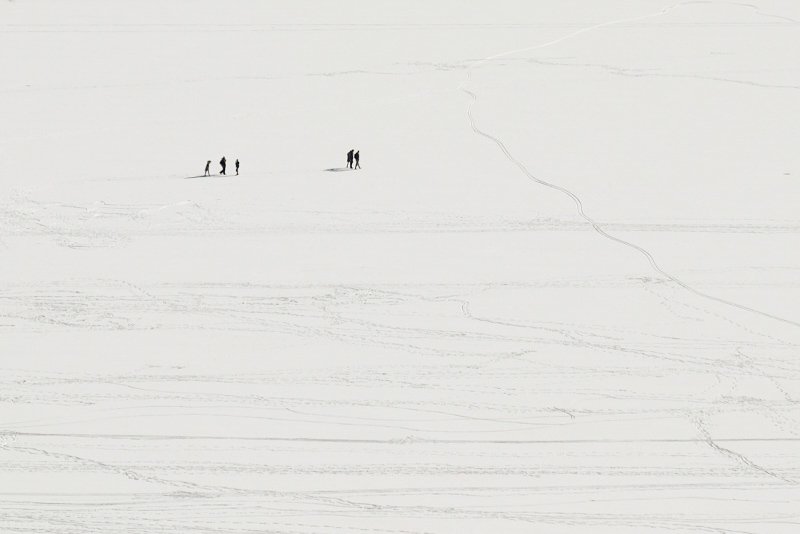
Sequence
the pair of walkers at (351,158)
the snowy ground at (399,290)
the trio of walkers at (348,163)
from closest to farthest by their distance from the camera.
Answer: the snowy ground at (399,290) < the trio of walkers at (348,163) < the pair of walkers at (351,158)

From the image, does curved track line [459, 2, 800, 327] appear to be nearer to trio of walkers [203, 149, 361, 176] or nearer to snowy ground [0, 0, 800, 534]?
snowy ground [0, 0, 800, 534]

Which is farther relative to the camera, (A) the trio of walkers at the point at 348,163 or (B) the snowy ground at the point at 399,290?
(A) the trio of walkers at the point at 348,163

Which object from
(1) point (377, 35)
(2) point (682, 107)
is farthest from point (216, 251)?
(1) point (377, 35)

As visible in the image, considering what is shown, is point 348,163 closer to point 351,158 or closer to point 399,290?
point 351,158

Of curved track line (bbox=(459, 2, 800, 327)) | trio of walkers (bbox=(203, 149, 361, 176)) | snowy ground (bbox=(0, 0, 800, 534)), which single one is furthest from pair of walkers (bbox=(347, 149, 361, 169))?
curved track line (bbox=(459, 2, 800, 327))

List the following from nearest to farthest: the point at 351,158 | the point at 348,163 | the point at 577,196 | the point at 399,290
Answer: the point at 399,290, the point at 577,196, the point at 351,158, the point at 348,163

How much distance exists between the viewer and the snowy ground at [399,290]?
936 centimetres

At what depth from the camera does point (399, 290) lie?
13438 millimetres

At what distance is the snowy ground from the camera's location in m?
9.36

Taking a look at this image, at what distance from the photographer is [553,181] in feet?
57.9

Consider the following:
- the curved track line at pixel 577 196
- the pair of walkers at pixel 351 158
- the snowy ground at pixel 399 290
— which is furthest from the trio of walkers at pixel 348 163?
the curved track line at pixel 577 196

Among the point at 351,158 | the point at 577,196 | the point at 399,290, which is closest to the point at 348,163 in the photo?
the point at 351,158

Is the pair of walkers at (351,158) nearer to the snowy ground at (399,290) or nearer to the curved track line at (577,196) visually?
the snowy ground at (399,290)

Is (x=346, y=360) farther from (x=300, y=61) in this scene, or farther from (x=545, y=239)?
(x=300, y=61)
